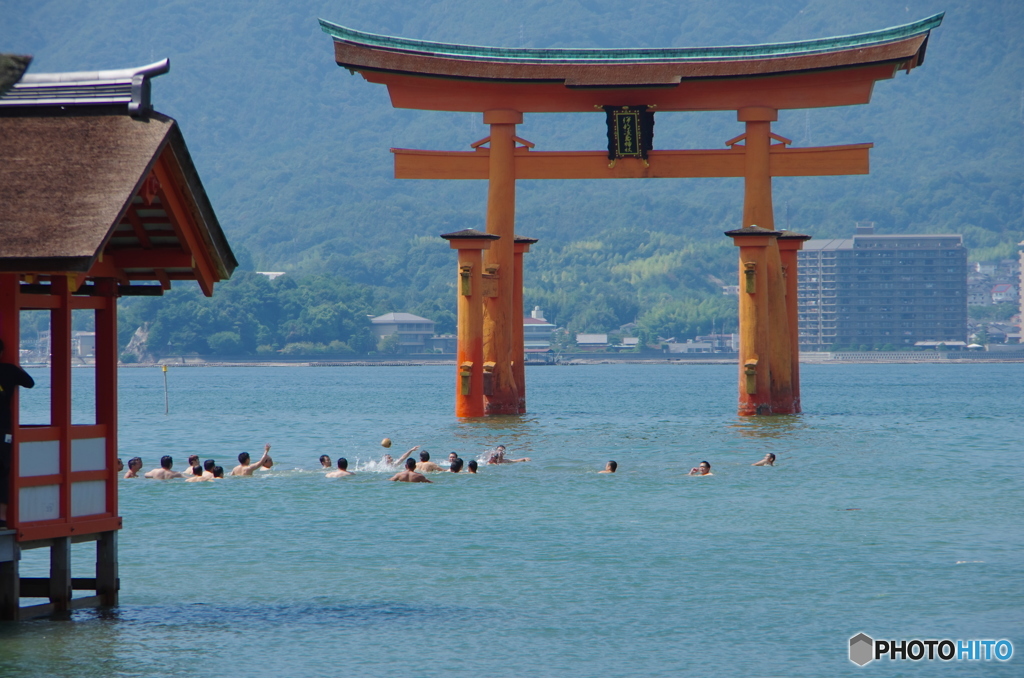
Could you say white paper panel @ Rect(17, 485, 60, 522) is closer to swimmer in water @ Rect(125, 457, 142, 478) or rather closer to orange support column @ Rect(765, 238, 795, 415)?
swimmer in water @ Rect(125, 457, 142, 478)

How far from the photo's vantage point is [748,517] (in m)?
19.4

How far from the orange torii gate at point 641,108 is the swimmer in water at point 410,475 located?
28.6 ft

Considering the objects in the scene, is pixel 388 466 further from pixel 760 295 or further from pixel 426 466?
pixel 760 295

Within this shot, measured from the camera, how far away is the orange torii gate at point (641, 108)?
106 ft

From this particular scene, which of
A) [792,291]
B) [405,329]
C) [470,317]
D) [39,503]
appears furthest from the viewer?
[405,329]

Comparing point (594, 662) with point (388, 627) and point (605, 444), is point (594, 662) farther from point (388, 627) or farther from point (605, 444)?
point (605, 444)

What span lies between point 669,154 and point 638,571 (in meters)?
19.7

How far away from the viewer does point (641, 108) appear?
33.2 meters

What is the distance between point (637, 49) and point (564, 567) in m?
19.4

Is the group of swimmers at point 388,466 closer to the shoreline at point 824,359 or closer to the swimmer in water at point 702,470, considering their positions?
the swimmer in water at point 702,470

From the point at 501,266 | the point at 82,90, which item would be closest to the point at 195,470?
the point at 501,266

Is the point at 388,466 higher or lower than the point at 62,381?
lower

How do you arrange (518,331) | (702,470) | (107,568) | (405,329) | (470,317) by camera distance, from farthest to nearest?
(405,329)
(518,331)
(470,317)
(702,470)
(107,568)

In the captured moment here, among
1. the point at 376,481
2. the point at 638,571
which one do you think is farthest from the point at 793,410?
the point at 638,571
